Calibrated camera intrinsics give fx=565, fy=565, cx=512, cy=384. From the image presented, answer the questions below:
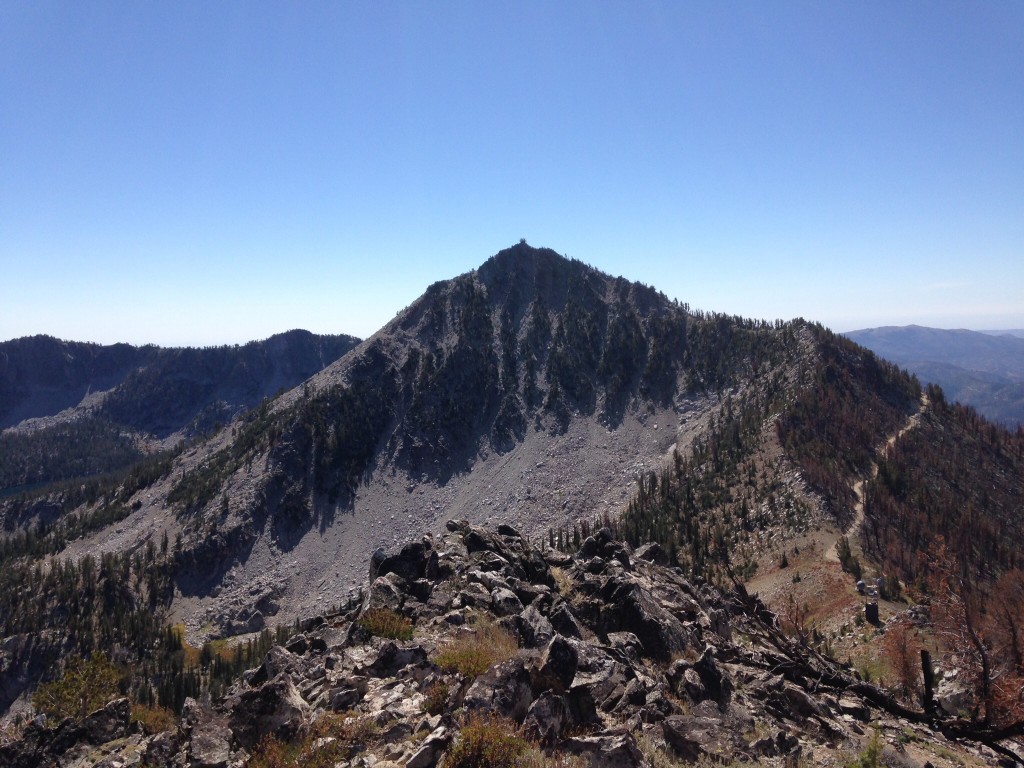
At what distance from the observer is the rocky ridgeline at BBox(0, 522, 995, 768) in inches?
535

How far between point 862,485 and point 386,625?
75155mm

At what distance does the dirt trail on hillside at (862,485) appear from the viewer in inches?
2456

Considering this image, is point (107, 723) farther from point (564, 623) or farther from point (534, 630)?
point (564, 623)

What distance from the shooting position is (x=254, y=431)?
156375mm

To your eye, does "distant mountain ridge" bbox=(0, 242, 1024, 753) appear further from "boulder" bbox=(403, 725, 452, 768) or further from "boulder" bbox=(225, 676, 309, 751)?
"boulder" bbox=(403, 725, 452, 768)

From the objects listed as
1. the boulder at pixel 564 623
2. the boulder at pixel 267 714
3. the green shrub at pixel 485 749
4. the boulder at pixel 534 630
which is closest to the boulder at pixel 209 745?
the boulder at pixel 267 714

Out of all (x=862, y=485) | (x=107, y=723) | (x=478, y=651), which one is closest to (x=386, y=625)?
(x=478, y=651)

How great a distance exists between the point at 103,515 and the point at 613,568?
17159cm

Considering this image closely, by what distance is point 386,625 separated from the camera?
22.3 metres

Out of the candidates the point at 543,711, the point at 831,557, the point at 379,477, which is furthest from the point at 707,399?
the point at 543,711

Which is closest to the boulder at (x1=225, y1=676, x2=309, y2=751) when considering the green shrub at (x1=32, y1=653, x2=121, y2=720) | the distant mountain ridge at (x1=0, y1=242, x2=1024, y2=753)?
the green shrub at (x1=32, y1=653, x2=121, y2=720)

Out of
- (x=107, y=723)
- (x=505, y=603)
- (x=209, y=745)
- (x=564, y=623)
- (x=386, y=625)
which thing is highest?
(x=209, y=745)

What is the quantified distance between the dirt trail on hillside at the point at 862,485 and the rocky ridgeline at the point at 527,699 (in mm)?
41291

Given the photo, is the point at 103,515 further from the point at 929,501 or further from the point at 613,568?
the point at 929,501
